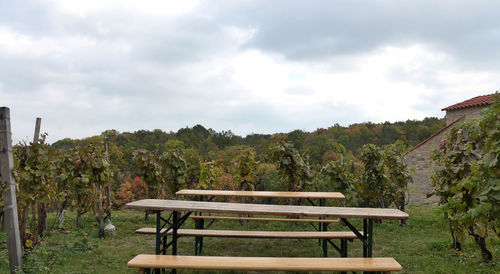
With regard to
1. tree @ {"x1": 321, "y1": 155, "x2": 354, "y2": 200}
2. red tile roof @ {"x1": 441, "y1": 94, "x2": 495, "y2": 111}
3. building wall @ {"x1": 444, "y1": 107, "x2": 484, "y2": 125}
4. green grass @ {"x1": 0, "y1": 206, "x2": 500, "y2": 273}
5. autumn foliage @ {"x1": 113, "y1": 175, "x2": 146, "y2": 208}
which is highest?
red tile roof @ {"x1": 441, "y1": 94, "x2": 495, "y2": 111}

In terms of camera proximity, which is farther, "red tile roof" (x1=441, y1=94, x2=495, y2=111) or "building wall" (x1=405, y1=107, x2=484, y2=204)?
"building wall" (x1=405, y1=107, x2=484, y2=204)

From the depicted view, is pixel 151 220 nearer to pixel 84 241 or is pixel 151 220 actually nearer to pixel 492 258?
pixel 84 241

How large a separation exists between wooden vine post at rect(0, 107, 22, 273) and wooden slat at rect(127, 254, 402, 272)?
178 cm

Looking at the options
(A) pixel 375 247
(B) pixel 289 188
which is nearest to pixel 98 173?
(B) pixel 289 188

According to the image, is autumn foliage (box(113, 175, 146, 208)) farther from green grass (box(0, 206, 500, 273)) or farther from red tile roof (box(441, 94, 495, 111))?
red tile roof (box(441, 94, 495, 111))

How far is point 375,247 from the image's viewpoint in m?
5.23

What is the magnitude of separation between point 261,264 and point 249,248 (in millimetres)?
2417

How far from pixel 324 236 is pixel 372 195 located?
3592mm

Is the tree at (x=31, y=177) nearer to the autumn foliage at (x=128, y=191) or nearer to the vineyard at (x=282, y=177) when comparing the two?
the vineyard at (x=282, y=177)

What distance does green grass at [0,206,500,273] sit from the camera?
4059 millimetres

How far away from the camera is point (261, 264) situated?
2.81 metres

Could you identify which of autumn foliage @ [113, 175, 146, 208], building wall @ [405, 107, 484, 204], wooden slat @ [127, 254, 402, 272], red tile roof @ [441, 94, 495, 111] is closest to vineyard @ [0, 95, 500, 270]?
wooden slat @ [127, 254, 402, 272]

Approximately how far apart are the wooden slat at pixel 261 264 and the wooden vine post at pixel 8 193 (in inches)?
70.1

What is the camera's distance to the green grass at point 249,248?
4.06m
